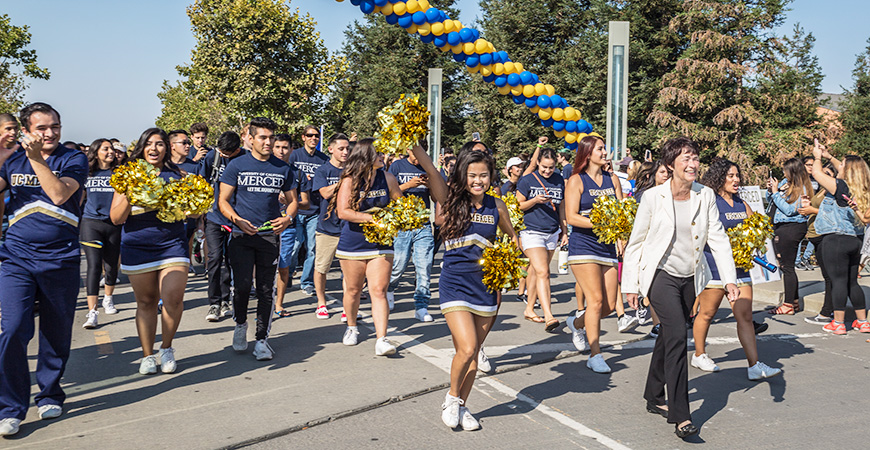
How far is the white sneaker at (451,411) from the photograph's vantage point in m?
4.80

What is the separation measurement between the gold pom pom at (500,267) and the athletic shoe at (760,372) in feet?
8.36

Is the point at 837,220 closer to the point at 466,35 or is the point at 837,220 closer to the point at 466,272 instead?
the point at 466,272

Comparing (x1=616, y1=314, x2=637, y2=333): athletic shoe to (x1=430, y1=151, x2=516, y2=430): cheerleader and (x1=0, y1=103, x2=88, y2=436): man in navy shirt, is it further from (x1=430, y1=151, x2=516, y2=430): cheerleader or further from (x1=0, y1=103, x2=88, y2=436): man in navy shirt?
(x1=0, y1=103, x2=88, y2=436): man in navy shirt

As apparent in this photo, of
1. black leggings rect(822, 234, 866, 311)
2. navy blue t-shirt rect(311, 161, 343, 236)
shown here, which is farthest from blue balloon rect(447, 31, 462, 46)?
black leggings rect(822, 234, 866, 311)

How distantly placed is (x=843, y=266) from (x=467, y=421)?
5.83 meters

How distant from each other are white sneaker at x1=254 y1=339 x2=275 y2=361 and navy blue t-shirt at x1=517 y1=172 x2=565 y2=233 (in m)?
3.33

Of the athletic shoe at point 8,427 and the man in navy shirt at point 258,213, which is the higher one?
the man in navy shirt at point 258,213

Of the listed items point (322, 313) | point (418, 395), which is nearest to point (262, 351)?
point (418, 395)

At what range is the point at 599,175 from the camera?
22.9 feet

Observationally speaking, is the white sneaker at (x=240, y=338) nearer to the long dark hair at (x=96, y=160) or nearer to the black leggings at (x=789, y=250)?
the long dark hair at (x=96, y=160)

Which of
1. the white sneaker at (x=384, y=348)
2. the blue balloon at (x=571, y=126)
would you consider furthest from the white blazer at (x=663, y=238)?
the blue balloon at (x=571, y=126)

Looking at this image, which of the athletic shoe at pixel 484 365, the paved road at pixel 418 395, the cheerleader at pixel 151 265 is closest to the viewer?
the paved road at pixel 418 395

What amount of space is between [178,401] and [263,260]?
1670mm

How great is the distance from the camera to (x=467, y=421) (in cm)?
481
